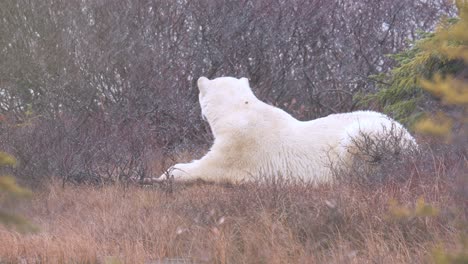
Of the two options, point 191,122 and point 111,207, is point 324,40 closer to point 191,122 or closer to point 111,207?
point 191,122

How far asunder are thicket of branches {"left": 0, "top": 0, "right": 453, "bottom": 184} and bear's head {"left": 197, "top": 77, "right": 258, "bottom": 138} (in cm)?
100

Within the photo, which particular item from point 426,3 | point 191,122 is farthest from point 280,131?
point 426,3

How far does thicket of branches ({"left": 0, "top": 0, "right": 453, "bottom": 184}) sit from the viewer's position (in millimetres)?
11680

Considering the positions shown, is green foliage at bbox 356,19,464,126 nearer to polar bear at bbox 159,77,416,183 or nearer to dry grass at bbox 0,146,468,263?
polar bear at bbox 159,77,416,183

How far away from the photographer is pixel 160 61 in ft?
41.1

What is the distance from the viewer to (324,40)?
14312 mm

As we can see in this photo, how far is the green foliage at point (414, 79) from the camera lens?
317 inches

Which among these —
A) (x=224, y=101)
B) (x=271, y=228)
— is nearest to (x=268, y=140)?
(x=224, y=101)

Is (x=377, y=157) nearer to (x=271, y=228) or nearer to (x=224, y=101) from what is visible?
(x=224, y=101)

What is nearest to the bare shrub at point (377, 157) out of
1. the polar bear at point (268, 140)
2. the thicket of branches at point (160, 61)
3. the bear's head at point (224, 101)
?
the polar bear at point (268, 140)

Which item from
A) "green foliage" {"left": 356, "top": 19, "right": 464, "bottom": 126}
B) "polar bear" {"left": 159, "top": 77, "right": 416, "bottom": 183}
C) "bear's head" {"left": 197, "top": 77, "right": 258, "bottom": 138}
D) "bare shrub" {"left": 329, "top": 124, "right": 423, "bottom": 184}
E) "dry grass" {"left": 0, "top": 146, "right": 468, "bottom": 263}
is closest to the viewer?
"dry grass" {"left": 0, "top": 146, "right": 468, "bottom": 263}

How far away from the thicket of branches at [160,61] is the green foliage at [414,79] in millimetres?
1958

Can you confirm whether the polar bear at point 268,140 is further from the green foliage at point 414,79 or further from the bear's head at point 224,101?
the green foliage at point 414,79

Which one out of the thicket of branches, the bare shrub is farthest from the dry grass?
the thicket of branches
